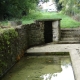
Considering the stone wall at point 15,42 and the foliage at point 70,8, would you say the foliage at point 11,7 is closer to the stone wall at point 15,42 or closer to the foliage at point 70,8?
the foliage at point 70,8

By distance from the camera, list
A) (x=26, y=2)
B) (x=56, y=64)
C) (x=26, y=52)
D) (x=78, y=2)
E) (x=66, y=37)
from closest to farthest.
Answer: (x=56, y=64), (x=26, y=52), (x=66, y=37), (x=26, y=2), (x=78, y=2)

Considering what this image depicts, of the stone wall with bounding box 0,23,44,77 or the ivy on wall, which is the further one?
the stone wall with bounding box 0,23,44,77

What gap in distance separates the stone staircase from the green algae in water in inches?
145

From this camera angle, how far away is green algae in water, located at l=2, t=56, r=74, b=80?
7.54m

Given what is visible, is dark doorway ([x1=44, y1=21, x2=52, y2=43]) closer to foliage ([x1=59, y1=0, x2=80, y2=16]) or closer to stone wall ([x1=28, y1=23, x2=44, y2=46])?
stone wall ([x1=28, y1=23, x2=44, y2=46])

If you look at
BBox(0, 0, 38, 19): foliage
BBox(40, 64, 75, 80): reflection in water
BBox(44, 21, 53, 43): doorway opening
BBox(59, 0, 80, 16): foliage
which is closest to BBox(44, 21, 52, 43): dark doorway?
BBox(44, 21, 53, 43): doorway opening

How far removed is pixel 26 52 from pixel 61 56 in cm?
171

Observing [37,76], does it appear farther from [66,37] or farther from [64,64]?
[66,37]

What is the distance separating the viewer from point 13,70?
848 centimetres

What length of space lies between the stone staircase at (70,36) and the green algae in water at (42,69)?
3.69 m

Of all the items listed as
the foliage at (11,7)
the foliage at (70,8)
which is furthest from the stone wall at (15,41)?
the foliage at (70,8)

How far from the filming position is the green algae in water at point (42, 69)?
24.7 feet

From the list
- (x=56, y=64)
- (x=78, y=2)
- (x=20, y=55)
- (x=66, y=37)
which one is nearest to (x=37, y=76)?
(x=56, y=64)

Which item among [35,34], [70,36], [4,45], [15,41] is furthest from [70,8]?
[4,45]
